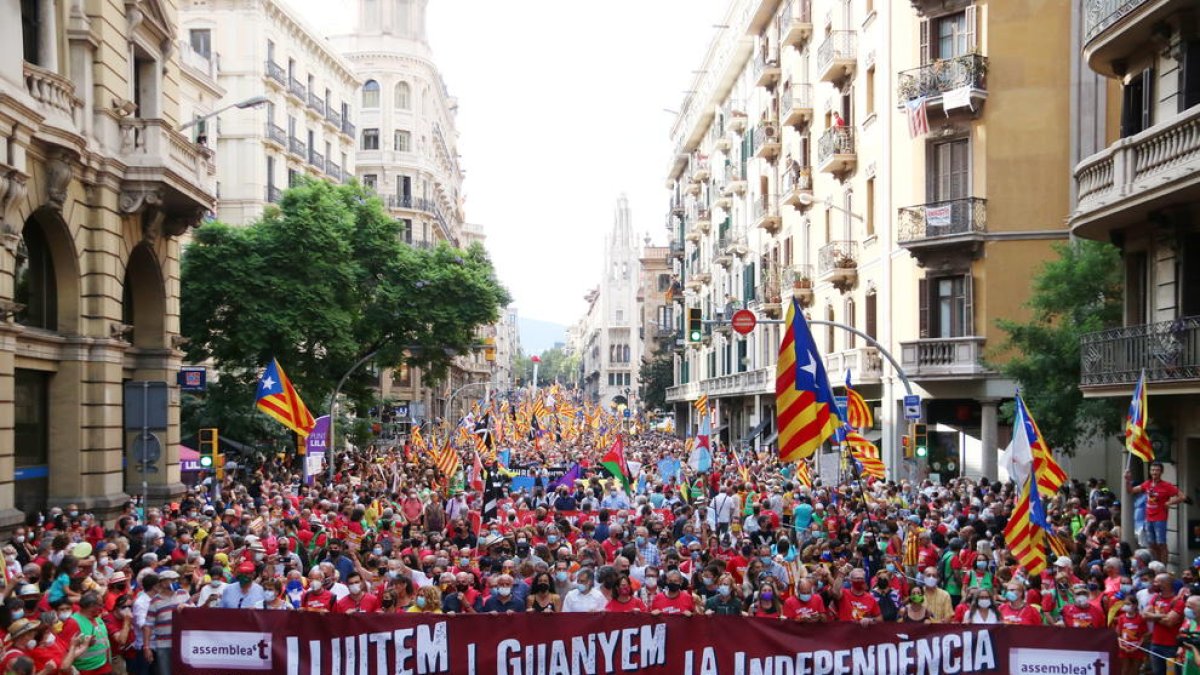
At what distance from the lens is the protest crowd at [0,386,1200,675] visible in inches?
526

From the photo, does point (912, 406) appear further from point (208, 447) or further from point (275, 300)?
point (275, 300)

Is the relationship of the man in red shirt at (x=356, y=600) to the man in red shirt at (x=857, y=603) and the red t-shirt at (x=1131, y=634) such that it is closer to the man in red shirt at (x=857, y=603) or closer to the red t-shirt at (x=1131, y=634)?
the man in red shirt at (x=857, y=603)

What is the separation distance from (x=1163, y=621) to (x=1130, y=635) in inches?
14.2

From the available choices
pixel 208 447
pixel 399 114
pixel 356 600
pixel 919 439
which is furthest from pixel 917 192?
pixel 399 114

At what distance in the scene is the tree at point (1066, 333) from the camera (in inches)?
1043

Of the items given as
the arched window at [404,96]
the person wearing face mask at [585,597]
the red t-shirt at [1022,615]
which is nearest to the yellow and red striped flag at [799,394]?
the person wearing face mask at [585,597]

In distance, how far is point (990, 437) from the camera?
3272 centimetres

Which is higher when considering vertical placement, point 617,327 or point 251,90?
point 251,90

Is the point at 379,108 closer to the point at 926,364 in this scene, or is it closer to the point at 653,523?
the point at 926,364

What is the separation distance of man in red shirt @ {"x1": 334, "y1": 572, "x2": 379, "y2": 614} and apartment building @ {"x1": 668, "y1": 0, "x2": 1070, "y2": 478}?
18434 mm

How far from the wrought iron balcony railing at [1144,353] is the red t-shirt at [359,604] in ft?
38.2

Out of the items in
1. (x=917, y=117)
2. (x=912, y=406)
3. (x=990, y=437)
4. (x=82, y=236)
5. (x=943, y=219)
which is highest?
(x=917, y=117)

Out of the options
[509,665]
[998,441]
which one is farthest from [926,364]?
[509,665]

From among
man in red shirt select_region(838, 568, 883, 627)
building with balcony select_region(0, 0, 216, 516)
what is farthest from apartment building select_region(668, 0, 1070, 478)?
man in red shirt select_region(838, 568, 883, 627)
